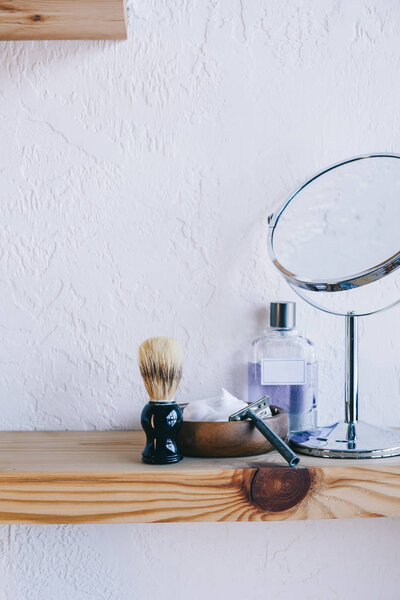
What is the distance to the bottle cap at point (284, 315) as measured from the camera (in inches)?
28.0

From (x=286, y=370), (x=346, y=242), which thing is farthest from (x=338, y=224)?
(x=286, y=370)

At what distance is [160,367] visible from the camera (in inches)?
23.1

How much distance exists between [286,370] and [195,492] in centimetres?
19

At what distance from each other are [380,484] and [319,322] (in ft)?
0.81

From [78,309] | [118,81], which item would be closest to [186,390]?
[78,309]

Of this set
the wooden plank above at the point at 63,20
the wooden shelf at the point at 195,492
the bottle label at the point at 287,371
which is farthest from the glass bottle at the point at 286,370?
the wooden plank above at the point at 63,20

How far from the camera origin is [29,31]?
72 cm

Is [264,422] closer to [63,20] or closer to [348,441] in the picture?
[348,441]

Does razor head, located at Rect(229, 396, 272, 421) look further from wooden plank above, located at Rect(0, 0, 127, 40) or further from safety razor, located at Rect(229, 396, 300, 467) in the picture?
wooden plank above, located at Rect(0, 0, 127, 40)

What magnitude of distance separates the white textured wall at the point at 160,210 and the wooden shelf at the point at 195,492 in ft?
0.65

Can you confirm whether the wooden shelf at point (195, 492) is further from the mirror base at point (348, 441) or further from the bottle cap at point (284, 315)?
the bottle cap at point (284, 315)

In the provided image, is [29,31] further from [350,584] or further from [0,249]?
[350,584]

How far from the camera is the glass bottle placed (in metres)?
0.69

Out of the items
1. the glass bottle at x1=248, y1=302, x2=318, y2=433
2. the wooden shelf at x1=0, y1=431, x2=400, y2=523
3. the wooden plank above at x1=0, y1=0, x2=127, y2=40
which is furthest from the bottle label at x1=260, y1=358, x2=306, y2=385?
the wooden plank above at x1=0, y1=0, x2=127, y2=40
